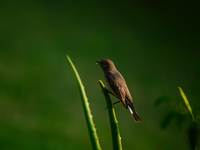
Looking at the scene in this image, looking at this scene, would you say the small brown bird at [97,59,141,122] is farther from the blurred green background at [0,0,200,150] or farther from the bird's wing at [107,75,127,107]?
the blurred green background at [0,0,200,150]

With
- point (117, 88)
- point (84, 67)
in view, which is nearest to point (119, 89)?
point (117, 88)

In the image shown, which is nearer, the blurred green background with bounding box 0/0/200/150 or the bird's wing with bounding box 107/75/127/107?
the bird's wing with bounding box 107/75/127/107

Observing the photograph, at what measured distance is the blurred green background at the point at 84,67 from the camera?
78.1 inches

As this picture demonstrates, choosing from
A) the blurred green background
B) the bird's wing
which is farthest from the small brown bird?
the blurred green background

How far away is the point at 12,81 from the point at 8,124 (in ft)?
1.53

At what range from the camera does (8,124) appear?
184 centimetres

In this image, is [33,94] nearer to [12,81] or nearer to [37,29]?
[12,81]

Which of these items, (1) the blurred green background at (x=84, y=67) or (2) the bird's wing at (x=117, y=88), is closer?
(2) the bird's wing at (x=117, y=88)

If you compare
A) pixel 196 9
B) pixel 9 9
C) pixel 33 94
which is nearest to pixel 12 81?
pixel 33 94

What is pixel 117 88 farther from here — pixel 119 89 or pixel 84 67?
pixel 84 67

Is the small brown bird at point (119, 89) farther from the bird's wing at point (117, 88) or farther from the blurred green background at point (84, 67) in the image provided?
the blurred green background at point (84, 67)

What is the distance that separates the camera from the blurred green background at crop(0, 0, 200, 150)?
1.98 m

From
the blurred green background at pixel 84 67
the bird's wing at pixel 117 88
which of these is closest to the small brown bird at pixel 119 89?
the bird's wing at pixel 117 88

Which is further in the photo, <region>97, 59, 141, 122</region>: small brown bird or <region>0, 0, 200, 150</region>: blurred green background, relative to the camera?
<region>0, 0, 200, 150</region>: blurred green background
